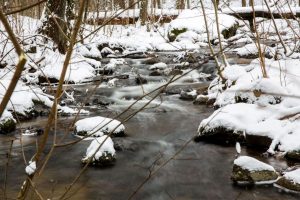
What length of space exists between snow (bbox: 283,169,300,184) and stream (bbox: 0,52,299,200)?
17 cm

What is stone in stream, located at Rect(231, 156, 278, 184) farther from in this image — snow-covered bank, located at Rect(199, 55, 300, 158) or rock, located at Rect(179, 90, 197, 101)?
rock, located at Rect(179, 90, 197, 101)

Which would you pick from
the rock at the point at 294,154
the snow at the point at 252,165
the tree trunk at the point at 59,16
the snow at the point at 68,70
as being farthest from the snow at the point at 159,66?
the snow at the point at 252,165

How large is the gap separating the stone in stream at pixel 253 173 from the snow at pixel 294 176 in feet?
0.48

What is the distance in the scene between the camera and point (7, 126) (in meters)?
5.97

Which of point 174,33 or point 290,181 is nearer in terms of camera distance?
point 290,181

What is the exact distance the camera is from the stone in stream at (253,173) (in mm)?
4121

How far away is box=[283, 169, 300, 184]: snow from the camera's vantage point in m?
3.95

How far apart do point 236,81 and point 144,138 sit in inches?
88.5

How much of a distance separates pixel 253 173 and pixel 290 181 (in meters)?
0.38

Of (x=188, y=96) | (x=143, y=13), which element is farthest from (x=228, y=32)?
(x=188, y=96)

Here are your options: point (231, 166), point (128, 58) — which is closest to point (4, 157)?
point (231, 166)

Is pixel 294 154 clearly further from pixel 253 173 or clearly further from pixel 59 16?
pixel 59 16

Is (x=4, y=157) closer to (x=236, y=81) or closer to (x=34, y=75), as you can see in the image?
(x=236, y=81)

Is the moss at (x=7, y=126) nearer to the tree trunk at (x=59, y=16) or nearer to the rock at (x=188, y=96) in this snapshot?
the rock at (x=188, y=96)
